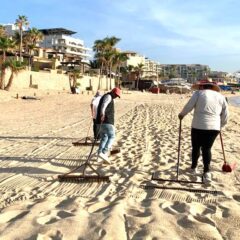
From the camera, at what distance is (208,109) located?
6852mm

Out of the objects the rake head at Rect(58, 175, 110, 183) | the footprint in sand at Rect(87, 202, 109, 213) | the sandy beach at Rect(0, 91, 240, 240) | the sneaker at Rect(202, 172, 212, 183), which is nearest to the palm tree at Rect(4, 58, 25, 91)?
the sandy beach at Rect(0, 91, 240, 240)

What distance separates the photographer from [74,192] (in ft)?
20.4

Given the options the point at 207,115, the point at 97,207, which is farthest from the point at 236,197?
the point at 97,207

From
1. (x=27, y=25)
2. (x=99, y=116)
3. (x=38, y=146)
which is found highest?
(x=27, y=25)

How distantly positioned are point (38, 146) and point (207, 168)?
522cm

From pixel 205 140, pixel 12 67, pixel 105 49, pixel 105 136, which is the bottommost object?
pixel 105 136

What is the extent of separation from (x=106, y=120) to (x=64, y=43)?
10791 centimetres

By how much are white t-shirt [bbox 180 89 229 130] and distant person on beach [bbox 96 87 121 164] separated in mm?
1719

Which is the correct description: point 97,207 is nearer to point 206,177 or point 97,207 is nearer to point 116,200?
point 116,200

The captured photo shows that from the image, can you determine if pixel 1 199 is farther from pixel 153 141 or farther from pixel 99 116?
pixel 153 141

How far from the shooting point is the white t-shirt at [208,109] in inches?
270

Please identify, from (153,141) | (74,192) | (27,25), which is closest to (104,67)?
(27,25)

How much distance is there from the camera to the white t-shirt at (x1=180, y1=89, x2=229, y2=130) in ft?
22.5

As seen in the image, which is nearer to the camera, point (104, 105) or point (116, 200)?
point (116, 200)
